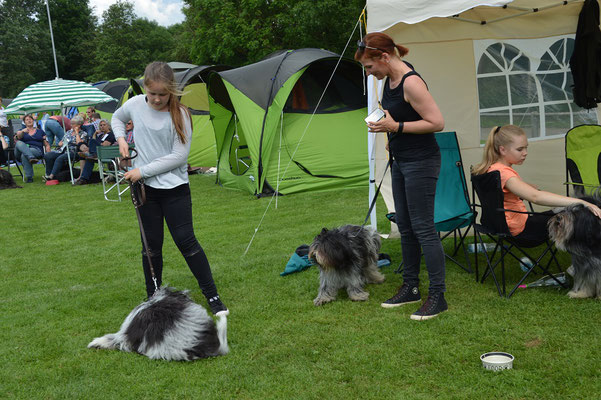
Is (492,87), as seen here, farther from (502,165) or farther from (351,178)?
(351,178)

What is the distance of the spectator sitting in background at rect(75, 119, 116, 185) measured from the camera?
10133mm

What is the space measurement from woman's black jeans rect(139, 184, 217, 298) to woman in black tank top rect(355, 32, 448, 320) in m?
1.17

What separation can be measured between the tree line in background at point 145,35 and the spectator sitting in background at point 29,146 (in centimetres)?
1024

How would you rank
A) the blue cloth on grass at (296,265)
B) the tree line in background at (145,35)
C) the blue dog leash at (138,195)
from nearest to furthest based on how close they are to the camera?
1. the blue dog leash at (138,195)
2. the blue cloth on grass at (296,265)
3. the tree line in background at (145,35)

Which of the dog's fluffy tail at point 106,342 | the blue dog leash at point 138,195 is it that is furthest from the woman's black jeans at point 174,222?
the dog's fluffy tail at point 106,342

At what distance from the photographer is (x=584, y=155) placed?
4496mm

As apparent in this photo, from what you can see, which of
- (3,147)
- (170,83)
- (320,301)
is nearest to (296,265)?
(320,301)

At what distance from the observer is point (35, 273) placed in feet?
16.1

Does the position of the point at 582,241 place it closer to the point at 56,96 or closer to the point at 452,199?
the point at 452,199

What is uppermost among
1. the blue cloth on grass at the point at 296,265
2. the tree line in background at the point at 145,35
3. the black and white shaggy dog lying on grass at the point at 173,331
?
the tree line in background at the point at 145,35

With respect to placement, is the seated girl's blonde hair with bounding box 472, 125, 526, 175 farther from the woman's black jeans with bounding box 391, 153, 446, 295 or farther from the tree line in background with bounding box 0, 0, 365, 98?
the tree line in background with bounding box 0, 0, 365, 98

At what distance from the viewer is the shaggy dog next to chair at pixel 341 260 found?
3576mm

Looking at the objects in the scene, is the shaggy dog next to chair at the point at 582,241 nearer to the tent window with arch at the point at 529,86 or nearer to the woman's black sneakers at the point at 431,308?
the woman's black sneakers at the point at 431,308

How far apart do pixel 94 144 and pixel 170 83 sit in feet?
25.0
